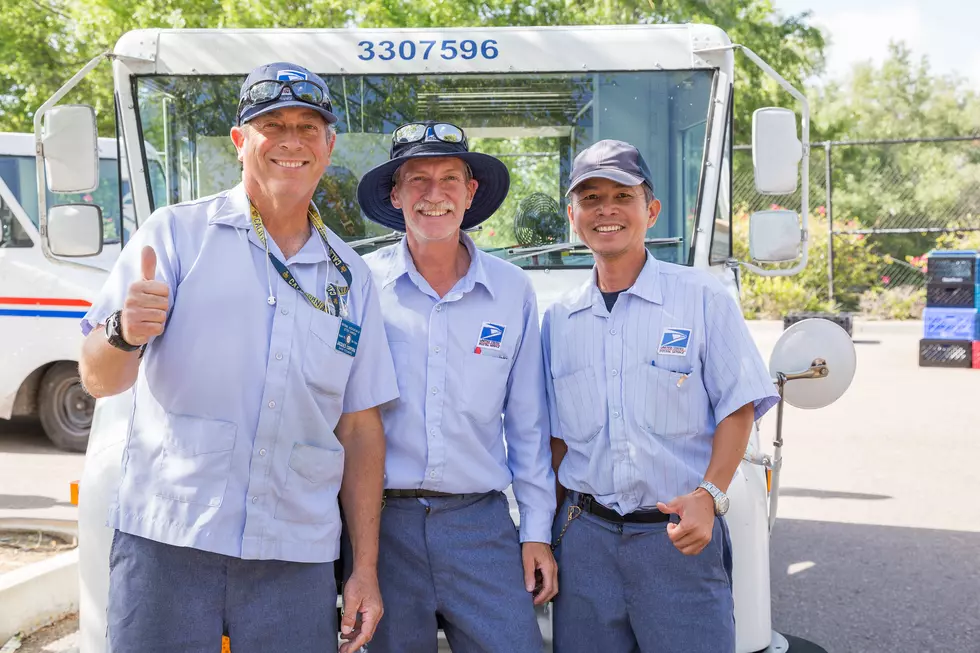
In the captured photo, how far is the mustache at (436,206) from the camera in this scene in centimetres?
286

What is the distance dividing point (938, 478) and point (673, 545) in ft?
19.4

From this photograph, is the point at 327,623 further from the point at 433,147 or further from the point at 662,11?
the point at 662,11

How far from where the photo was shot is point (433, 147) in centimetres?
286

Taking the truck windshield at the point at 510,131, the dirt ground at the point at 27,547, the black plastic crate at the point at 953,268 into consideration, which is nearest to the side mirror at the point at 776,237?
the truck windshield at the point at 510,131

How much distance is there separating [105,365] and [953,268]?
1394cm

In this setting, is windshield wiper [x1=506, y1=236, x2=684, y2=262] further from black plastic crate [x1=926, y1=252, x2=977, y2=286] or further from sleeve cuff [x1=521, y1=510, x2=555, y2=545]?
black plastic crate [x1=926, y1=252, x2=977, y2=286]

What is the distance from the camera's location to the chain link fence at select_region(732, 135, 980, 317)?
20.5 meters

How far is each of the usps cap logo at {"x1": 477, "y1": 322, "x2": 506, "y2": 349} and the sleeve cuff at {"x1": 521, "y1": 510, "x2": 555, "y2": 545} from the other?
0.49 meters

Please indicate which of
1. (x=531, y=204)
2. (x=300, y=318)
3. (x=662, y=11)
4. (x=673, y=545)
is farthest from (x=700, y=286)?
(x=662, y=11)

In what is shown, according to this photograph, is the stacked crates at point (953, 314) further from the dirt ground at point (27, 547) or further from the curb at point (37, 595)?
the curb at point (37, 595)

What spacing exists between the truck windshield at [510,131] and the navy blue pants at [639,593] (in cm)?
191

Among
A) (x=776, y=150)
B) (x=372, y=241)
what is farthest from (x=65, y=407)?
(x=776, y=150)

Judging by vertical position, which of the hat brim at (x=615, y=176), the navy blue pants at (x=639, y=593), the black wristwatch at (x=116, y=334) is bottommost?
the navy blue pants at (x=639, y=593)

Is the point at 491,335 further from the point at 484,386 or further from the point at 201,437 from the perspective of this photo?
the point at 201,437
